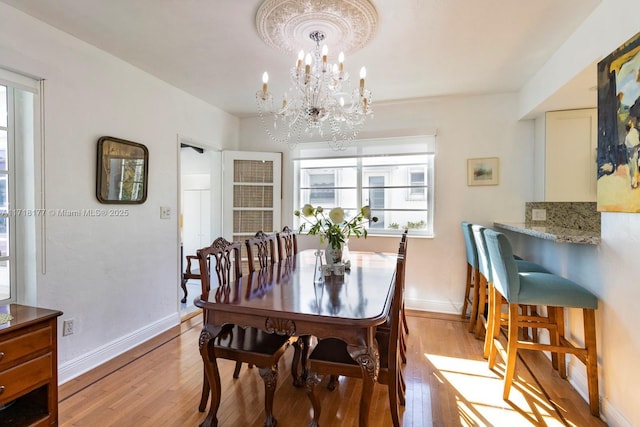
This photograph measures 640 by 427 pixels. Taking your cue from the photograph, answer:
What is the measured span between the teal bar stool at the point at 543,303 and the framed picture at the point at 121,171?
9.37ft

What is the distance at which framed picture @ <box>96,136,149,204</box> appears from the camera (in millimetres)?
2443

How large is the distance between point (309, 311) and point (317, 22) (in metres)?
1.73

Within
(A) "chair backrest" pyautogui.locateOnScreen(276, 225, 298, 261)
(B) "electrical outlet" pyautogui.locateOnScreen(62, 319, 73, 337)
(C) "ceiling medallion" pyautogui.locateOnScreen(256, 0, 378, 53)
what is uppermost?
(C) "ceiling medallion" pyautogui.locateOnScreen(256, 0, 378, 53)

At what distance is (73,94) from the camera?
2.25 m

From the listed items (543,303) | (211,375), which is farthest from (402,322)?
(211,375)

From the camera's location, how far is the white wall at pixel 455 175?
3.31m

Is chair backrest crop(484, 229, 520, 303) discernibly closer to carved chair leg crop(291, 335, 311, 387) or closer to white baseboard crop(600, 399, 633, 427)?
white baseboard crop(600, 399, 633, 427)

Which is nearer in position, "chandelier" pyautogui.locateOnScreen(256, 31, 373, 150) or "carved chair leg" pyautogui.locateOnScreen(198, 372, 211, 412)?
"carved chair leg" pyautogui.locateOnScreen(198, 372, 211, 412)

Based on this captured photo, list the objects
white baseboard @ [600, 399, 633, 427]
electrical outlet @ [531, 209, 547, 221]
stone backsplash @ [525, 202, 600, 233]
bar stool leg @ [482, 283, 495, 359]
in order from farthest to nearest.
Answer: electrical outlet @ [531, 209, 547, 221], stone backsplash @ [525, 202, 600, 233], bar stool leg @ [482, 283, 495, 359], white baseboard @ [600, 399, 633, 427]

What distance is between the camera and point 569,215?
3.07m

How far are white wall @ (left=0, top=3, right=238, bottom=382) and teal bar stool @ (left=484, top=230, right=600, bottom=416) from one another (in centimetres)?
287

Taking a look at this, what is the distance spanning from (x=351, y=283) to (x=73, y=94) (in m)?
2.38

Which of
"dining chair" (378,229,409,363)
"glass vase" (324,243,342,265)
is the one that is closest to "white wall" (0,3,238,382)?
"glass vase" (324,243,342,265)

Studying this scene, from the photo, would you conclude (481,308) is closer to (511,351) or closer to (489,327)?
(489,327)
